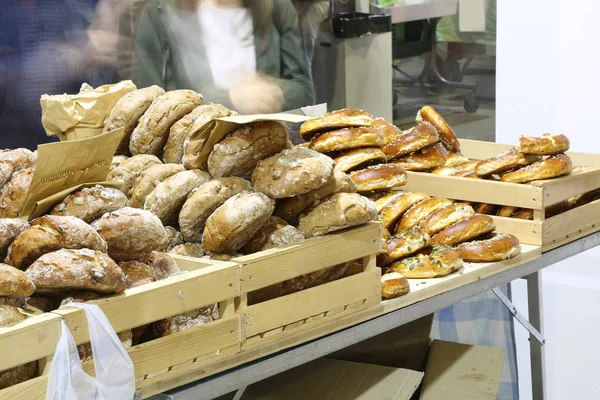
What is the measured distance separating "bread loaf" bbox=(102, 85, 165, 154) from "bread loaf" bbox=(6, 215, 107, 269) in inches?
24.4

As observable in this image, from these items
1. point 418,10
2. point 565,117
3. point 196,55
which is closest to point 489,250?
point 565,117

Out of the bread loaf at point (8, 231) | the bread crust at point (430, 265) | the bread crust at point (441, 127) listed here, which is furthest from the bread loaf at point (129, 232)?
the bread crust at point (441, 127)

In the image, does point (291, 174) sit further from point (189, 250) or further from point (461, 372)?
point (461, 372)

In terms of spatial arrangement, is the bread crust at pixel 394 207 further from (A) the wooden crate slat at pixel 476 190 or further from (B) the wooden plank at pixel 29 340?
(B) the wooden plank at pixel 29 340

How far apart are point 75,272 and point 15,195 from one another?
0.35 m

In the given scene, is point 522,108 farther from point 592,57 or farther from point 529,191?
point 529,191

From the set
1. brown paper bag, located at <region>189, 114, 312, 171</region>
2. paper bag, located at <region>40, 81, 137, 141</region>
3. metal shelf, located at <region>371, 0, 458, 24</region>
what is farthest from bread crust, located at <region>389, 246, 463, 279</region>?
metal shelf, located at <region>371, 0, 458, 24</region>

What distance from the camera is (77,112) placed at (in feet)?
6.97

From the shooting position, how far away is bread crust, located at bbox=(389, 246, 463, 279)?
2.08 meters

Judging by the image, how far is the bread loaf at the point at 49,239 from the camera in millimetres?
1433

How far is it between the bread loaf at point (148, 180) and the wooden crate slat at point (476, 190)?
86 centimetres

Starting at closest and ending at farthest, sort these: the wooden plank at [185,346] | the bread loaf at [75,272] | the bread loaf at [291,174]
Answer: the bread loaf at [75,272], the wooden plank at [185,346], the bread loaf at [291,174]

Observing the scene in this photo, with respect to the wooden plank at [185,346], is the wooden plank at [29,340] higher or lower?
higher

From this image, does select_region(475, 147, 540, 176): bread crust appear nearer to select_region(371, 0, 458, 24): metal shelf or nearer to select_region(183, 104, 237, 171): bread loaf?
select_region(183, 104, 237, 171): bread loaf
